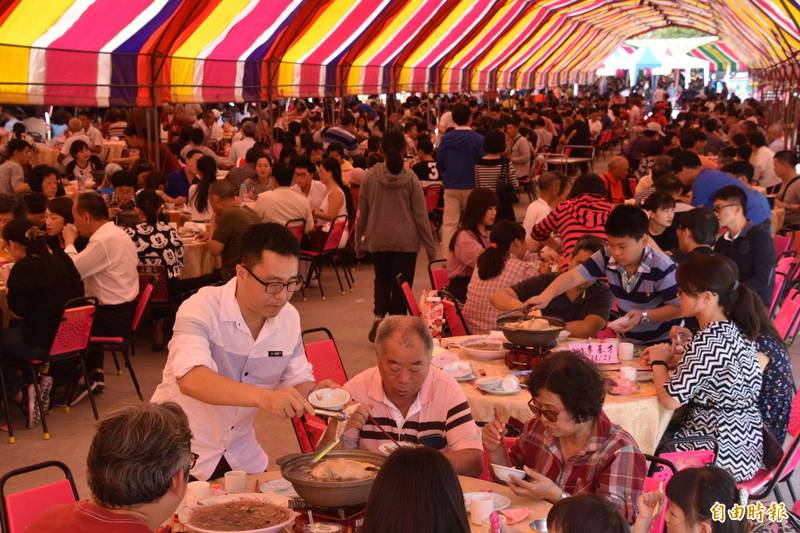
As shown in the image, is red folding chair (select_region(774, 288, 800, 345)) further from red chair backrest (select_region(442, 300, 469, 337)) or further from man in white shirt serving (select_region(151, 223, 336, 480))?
man in white shirt serving (select_region(151, 223, 336, 480))

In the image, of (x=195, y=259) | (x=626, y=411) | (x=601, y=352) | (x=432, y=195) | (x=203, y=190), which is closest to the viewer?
(x=626, y=411)

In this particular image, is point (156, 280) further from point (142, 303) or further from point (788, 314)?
point (788, 314)

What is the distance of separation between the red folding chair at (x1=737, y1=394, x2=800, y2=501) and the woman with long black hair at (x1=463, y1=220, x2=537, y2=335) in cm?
186

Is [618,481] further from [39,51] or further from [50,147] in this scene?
[50,147]

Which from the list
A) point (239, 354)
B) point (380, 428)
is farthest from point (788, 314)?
point (239, 354)

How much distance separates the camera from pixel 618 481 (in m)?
3.34

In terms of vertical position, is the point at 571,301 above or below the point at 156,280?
above

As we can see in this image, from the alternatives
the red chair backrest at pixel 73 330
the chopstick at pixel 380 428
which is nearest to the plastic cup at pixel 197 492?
the chopstick at pixel 380 428

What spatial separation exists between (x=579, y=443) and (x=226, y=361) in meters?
1.28

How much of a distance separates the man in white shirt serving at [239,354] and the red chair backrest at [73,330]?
110 inches

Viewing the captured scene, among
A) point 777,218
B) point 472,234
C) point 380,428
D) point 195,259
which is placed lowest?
point 195,259

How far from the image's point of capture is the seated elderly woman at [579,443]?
3326 mm

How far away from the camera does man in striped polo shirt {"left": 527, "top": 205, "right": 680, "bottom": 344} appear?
5.52m

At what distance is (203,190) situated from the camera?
9.80 m
